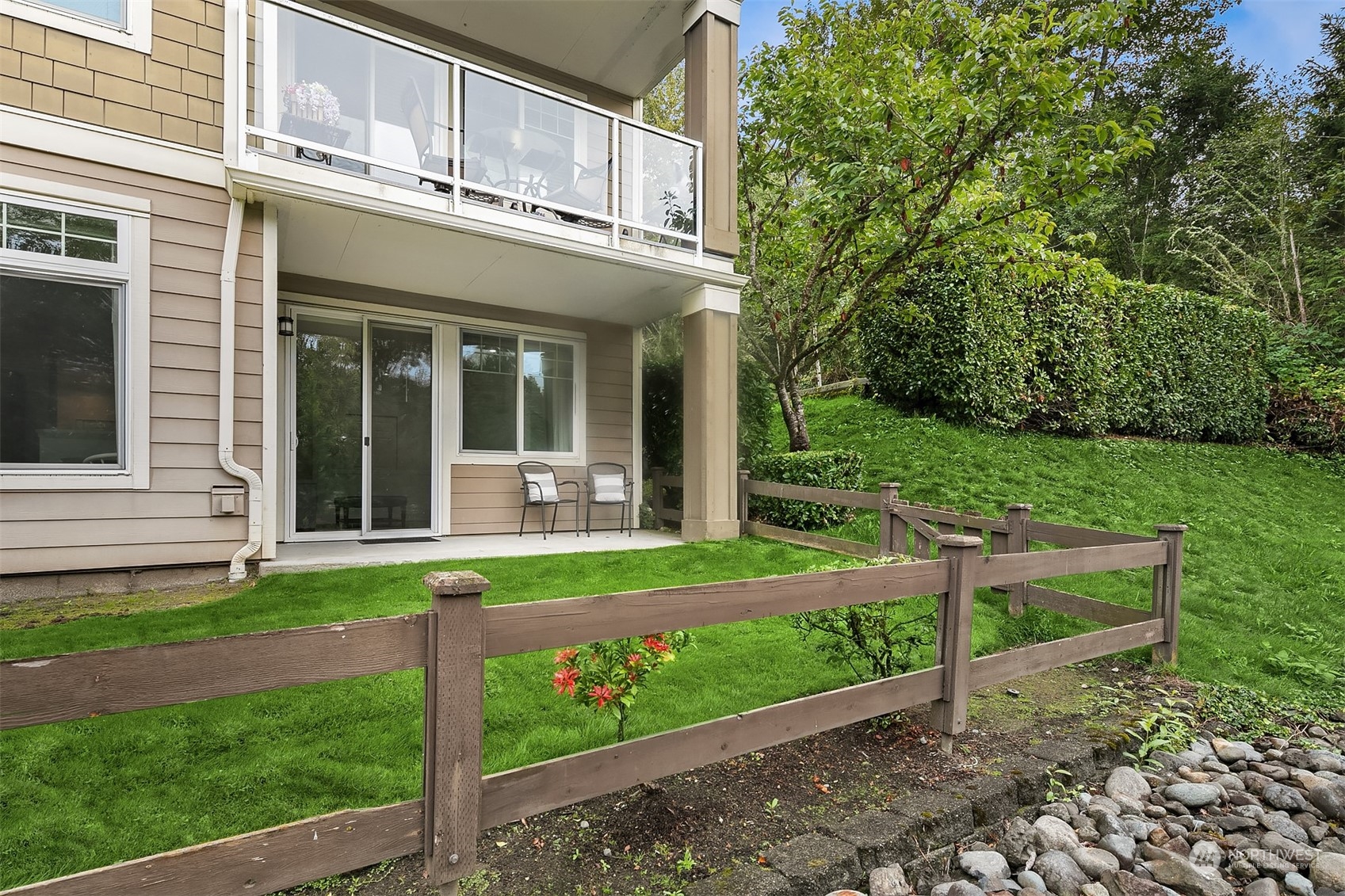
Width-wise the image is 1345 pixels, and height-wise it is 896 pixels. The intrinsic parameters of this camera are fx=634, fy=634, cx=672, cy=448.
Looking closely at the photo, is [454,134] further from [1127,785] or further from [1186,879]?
[1186,879]

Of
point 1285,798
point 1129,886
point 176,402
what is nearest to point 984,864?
point 1129,886

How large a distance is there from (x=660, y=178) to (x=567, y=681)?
533 cm

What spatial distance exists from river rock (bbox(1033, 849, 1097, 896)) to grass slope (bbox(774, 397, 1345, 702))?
68.5 inches

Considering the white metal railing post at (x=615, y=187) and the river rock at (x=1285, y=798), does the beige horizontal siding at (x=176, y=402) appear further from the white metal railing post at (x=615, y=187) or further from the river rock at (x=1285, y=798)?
the river rock at (x=1285, y=798)

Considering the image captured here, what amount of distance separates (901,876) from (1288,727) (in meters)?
2.72

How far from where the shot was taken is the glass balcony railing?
444 cm

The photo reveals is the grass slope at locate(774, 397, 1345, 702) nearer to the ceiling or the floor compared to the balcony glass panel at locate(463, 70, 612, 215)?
nearer to the floor

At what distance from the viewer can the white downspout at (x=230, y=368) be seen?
14.0ft

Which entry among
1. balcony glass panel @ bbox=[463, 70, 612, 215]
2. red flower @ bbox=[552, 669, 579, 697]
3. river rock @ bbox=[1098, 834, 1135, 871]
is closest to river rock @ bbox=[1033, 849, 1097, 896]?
river rock @ bbox=[1098, 834, 1135, 871]

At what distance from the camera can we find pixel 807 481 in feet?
21.9

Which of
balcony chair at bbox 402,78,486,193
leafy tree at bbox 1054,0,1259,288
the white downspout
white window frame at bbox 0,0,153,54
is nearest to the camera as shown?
white window frame at bbox 0,0,153,54

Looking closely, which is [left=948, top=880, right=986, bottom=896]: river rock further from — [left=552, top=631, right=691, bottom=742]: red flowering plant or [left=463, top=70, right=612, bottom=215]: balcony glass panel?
[left=463, top=70, right=612, bottom=215]: balcony glass panel

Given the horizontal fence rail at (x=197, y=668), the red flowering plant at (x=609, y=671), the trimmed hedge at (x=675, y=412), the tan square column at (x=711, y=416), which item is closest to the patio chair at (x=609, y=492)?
the trimmed hedge at (x=675, y=412)

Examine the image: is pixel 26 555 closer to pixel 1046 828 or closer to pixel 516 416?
pixel 516 416
